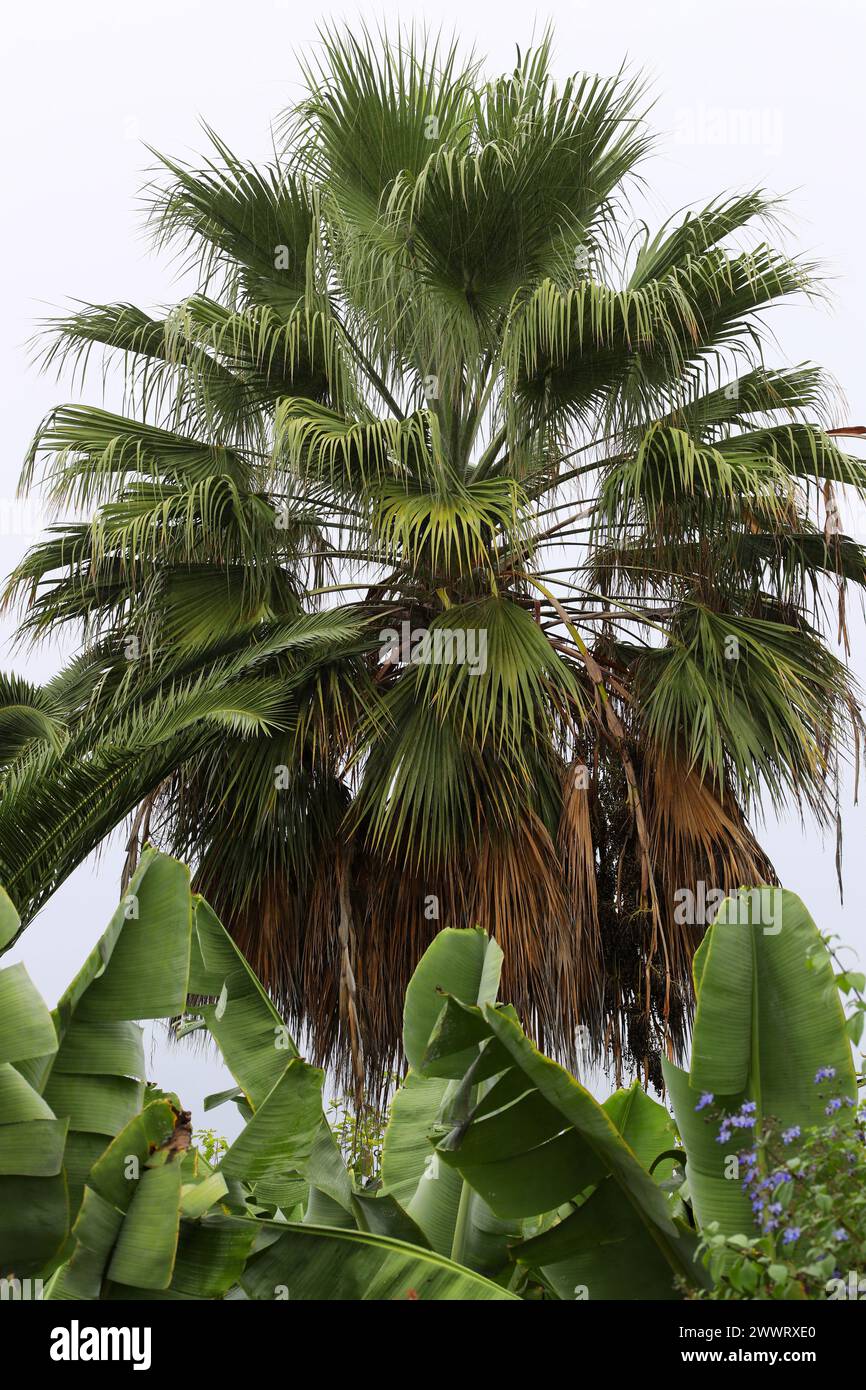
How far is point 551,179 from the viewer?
714 cm

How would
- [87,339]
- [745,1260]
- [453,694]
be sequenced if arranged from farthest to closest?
1. [87,339]
2. [453,694]
3. [745,1260]

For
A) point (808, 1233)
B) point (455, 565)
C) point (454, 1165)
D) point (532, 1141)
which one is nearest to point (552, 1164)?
point (532, 1141)

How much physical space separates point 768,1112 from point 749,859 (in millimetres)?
4796

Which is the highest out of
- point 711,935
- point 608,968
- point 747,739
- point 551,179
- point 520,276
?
point 551,179

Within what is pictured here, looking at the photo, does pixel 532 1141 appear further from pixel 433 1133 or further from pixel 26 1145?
pixel 26 1145

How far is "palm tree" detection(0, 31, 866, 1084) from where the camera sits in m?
6.62

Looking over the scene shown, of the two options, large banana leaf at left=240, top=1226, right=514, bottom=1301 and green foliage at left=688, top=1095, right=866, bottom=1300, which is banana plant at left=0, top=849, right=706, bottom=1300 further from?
green foliage at left=688, top=1095, right=866, bottom=1300

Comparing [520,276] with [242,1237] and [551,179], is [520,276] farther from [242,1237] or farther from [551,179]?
[242,1237]

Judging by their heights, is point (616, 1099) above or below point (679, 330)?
below

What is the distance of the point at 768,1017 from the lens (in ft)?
7.30

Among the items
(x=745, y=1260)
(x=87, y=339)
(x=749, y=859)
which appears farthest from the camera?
(x=87, y=339)

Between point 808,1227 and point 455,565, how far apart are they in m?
5.63

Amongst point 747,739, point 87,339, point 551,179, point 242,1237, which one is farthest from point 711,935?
point 87,339

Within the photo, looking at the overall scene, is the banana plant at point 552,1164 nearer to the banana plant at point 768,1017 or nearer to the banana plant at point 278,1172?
the banana plant at point 278,1172
